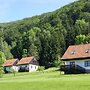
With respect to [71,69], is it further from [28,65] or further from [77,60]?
[28,65]

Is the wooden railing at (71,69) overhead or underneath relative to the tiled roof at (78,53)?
underneath

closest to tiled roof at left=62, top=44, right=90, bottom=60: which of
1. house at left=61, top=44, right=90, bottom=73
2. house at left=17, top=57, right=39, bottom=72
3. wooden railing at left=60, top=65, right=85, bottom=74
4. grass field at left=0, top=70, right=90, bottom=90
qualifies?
house at left=61, top=44, right=90, bottom=73

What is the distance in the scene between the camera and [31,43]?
166500 millimetres

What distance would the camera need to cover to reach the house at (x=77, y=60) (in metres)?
64.1

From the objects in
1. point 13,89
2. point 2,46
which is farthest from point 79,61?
point 2,46

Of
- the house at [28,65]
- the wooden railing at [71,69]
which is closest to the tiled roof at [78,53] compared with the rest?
the wooden railing at [71,69]

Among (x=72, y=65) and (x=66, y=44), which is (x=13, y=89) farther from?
(x=66, y=44)

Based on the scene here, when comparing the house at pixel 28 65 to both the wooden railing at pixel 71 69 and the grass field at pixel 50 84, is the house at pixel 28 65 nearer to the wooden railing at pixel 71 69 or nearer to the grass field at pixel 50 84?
the wooden railing at pixel 71 69

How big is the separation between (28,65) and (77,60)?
57321 millimetres

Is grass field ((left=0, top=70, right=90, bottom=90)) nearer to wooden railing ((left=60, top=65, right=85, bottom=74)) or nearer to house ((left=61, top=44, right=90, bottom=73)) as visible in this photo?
wooden railing ((left=60, top=65, right=85, bottom=74))

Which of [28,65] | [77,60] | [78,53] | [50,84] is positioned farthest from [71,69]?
[28,65]

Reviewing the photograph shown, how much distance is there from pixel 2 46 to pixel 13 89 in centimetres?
14563

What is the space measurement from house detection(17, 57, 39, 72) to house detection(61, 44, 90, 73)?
175ft

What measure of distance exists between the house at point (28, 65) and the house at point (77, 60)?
5334 centimetres
